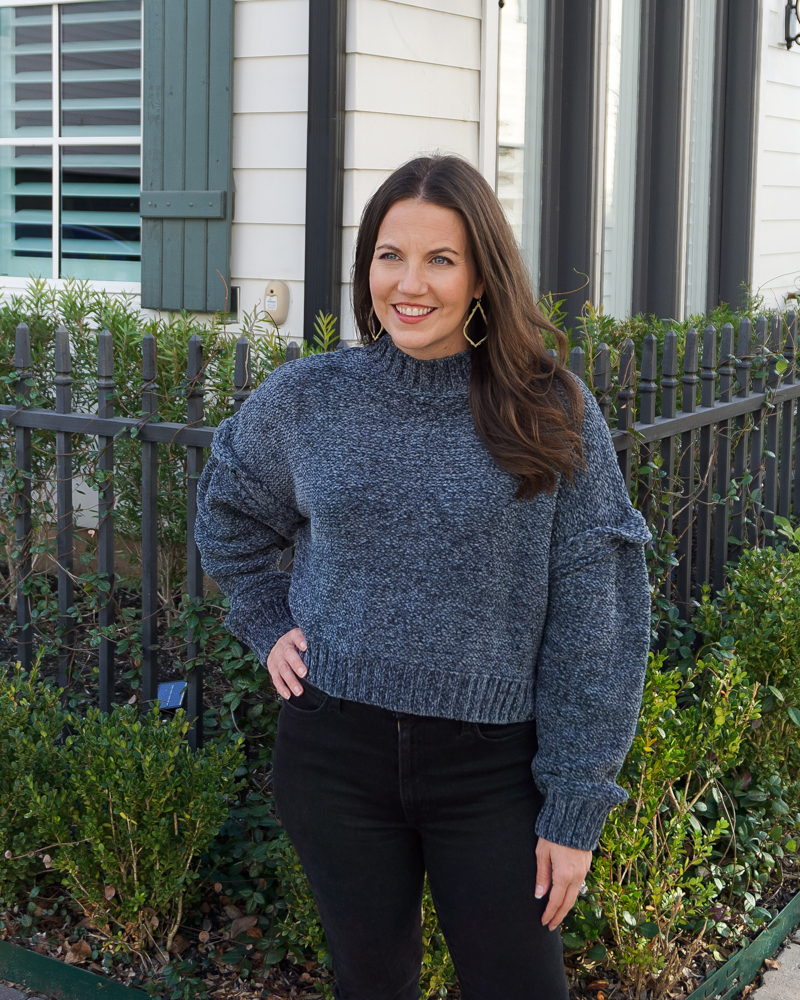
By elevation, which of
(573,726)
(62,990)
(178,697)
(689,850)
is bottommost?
(62,990)

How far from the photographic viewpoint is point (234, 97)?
14.9 feet

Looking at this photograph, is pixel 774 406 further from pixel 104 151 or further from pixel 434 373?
pixel 104 151

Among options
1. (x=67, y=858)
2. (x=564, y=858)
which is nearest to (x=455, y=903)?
(x=564, y=858)

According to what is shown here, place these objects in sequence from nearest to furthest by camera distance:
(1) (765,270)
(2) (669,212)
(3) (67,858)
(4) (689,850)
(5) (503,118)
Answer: (3) (67,858), (4) (689,850), (5) (503,118), (2) (669,212), (1) (765,270)

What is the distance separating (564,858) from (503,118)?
4477 millimetres

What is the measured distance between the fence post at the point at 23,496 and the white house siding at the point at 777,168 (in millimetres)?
5699

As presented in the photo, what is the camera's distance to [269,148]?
451cm

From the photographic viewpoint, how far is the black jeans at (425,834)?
1847 millimetres

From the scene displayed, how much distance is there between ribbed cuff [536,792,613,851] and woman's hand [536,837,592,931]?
16 millimetres

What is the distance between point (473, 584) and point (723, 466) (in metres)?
2.46

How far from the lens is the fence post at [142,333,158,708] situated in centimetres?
308

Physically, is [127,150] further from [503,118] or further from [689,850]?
[689,850]

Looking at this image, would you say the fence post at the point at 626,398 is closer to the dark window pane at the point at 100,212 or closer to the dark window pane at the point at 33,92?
the dark window pane at the point at 100,212

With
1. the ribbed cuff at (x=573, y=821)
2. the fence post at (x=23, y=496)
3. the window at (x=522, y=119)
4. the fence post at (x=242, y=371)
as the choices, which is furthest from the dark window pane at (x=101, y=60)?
the ribbed cuff at (x=573, y=821)
